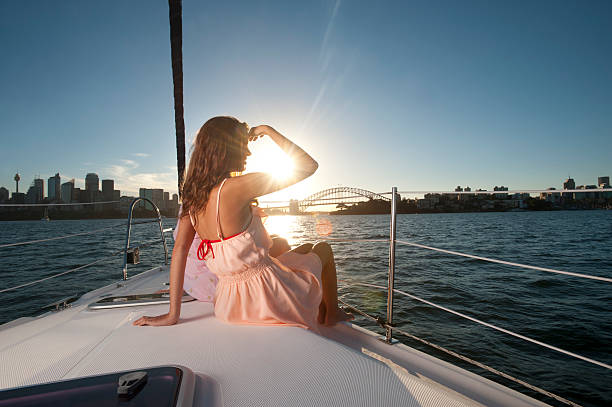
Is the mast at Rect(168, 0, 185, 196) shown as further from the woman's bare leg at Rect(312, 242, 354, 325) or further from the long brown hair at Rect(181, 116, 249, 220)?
the woman's bare leg at Rect(312, 242, 354, 325)

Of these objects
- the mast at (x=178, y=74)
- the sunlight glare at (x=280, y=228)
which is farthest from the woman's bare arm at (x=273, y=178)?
the mast at (x=178, y=74)

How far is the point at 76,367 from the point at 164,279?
1.49 m

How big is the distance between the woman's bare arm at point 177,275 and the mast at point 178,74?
52.1 inches

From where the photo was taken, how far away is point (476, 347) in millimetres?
3045

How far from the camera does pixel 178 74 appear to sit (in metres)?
2.65

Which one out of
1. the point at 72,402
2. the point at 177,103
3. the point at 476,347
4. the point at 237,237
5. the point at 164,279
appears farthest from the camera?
the point at 476,347

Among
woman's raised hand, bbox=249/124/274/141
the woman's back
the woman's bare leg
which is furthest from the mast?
the woman's bare leg

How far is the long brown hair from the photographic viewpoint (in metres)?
1.14

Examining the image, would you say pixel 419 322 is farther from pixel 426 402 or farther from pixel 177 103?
pixel 177 103

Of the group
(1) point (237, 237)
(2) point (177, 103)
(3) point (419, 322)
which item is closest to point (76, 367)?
(1) point (237, 237)

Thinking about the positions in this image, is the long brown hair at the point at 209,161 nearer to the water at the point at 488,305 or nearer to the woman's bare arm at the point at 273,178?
the woman's bare arm at the point at 273,178

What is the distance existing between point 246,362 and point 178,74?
2.72m

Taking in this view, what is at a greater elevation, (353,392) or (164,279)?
(353,392)

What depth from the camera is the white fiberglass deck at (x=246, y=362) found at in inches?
24.4
